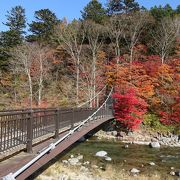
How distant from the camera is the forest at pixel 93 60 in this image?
28.3 m

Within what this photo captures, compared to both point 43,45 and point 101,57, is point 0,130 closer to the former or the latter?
point 101,57

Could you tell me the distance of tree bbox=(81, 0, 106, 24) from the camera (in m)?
40.0

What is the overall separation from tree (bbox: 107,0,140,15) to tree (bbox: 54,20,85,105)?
7058 millimetres

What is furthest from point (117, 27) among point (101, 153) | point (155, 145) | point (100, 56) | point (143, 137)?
point (101, 153)

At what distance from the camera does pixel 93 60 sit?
32062 mm

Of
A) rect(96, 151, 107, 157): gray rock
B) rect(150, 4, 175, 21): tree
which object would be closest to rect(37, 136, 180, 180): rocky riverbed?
rect(96, 151, 107, 157): gray rock

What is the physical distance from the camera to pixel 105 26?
3550cm

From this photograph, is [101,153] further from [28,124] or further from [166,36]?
[166,36]

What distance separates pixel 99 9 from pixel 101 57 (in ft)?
32.8

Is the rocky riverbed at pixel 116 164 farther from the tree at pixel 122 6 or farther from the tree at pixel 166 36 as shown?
the tree at pixel 122 6

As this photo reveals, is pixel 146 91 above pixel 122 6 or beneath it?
beneath

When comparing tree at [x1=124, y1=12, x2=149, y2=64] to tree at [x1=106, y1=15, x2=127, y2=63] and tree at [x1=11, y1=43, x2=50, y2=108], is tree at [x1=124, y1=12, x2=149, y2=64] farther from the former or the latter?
tree at [x1=11, y1=43, x2=50, y2=108]

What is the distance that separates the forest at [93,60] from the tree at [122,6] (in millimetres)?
130

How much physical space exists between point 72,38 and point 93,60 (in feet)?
14.9
